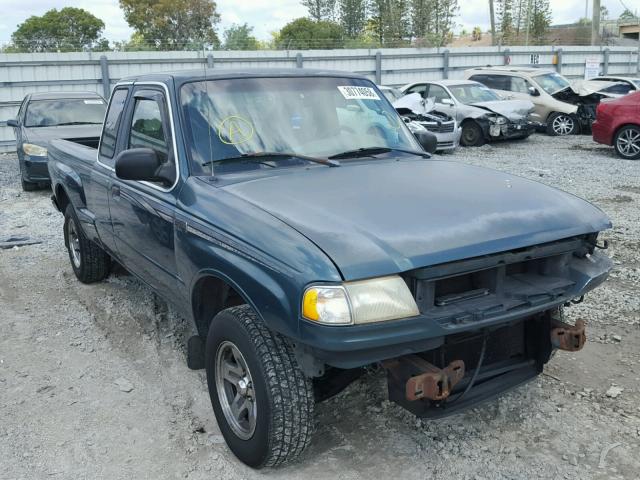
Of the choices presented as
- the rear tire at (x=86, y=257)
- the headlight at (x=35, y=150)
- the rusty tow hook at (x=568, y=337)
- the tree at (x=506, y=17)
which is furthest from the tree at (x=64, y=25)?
the rusty tow hook at (x=568, y=337)

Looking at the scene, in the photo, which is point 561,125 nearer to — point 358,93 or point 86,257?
point 358,93

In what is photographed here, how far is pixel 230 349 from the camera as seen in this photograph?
315cm

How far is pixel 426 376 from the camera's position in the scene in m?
2.64

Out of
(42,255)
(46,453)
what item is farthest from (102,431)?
(42,255)

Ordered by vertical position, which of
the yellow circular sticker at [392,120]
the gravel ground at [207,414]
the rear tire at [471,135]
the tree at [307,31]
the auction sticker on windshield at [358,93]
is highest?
the tree at [307,31]

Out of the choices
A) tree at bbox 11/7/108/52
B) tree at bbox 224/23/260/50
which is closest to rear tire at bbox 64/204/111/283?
tree at bbox 224/23/260/50

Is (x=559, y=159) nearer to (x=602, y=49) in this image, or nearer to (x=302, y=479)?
(x=302, y=479)

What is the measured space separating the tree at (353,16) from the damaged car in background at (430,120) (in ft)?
156

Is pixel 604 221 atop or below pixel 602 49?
below

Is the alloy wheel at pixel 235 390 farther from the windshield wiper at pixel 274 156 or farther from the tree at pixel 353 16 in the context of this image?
the tree at pixel 353 16

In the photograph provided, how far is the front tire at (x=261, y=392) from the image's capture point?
279 cm

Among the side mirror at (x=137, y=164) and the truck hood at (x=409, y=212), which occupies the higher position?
the side mirror at (x=137, y=164)

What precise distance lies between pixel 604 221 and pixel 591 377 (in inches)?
46.9

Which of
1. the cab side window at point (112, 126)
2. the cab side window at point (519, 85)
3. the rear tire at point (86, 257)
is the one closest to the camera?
the cab side window at point (112, 126)
